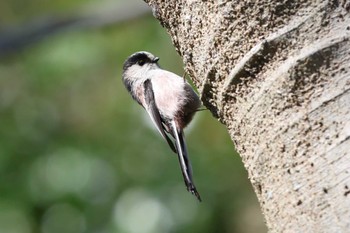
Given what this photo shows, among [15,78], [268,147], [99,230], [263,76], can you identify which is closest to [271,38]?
[263,76]

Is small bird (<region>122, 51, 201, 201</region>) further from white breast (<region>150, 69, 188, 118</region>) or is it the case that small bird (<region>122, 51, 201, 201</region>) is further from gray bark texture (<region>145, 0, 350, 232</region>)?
gray bark texture (<region>145, 0, 350, 232</region>)

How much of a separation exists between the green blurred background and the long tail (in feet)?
10.6

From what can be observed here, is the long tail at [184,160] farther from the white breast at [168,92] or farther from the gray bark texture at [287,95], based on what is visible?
the gray bark texture at [287,95]

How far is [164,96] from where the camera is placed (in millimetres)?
3211

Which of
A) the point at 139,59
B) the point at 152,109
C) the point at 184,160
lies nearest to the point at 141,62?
the point at 139,59

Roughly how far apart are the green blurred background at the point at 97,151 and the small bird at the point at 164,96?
115 inches

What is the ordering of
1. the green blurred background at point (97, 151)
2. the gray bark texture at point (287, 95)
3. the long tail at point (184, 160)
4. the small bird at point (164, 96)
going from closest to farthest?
1. the gray bark texture at point (287, 95)
2. the long tail at point (184, 160)
3. the small bird at point (164, 96)
4. the green blurred background at point (97, 151)

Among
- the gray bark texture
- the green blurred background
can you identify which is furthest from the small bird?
the green blurred background

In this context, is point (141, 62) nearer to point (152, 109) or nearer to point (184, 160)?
point (152, 109)

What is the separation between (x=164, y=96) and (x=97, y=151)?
12.0ft

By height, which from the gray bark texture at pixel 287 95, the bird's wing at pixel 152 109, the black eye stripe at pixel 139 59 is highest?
the black eye stripe at pixel 139 59

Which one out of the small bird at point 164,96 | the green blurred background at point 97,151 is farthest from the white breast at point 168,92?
the green blurred background at point 97,151

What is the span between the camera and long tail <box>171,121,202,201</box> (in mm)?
2672

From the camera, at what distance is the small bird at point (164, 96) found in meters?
3.14
